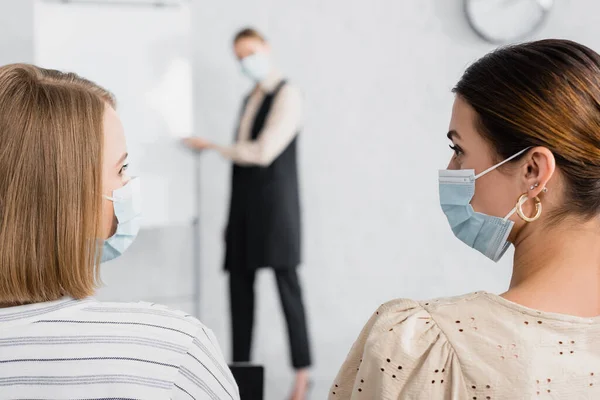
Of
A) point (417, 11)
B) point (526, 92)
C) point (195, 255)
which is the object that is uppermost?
point (417, 11)

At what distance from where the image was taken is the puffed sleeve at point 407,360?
819mm

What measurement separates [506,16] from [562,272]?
8.98 ft

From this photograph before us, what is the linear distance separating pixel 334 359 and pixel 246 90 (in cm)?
129

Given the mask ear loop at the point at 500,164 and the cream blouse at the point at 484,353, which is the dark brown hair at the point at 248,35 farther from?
the cream blouse at the point at 484,353

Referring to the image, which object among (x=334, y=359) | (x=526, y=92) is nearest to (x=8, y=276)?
(x=526, y=92)

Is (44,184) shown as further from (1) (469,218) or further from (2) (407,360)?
(1) (469,218)

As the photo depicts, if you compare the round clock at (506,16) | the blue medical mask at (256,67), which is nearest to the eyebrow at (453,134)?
the blue medical mask at (256,67)

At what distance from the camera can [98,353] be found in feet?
2.66

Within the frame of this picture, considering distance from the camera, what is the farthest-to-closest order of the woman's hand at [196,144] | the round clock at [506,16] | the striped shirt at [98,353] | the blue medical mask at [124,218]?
the round clock at [506,16] < the woman's hand at [196,144] < the blue medical mask at [124,218] < the striped shirt at [98,353]

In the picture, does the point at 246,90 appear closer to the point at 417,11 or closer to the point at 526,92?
the point at 417,11

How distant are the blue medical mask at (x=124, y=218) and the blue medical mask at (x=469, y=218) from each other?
499 mm

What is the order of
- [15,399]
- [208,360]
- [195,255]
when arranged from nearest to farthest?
[15,399]
[208,360]
[195,255]

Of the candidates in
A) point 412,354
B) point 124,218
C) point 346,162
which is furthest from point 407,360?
point 346,162

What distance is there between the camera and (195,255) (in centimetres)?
321
